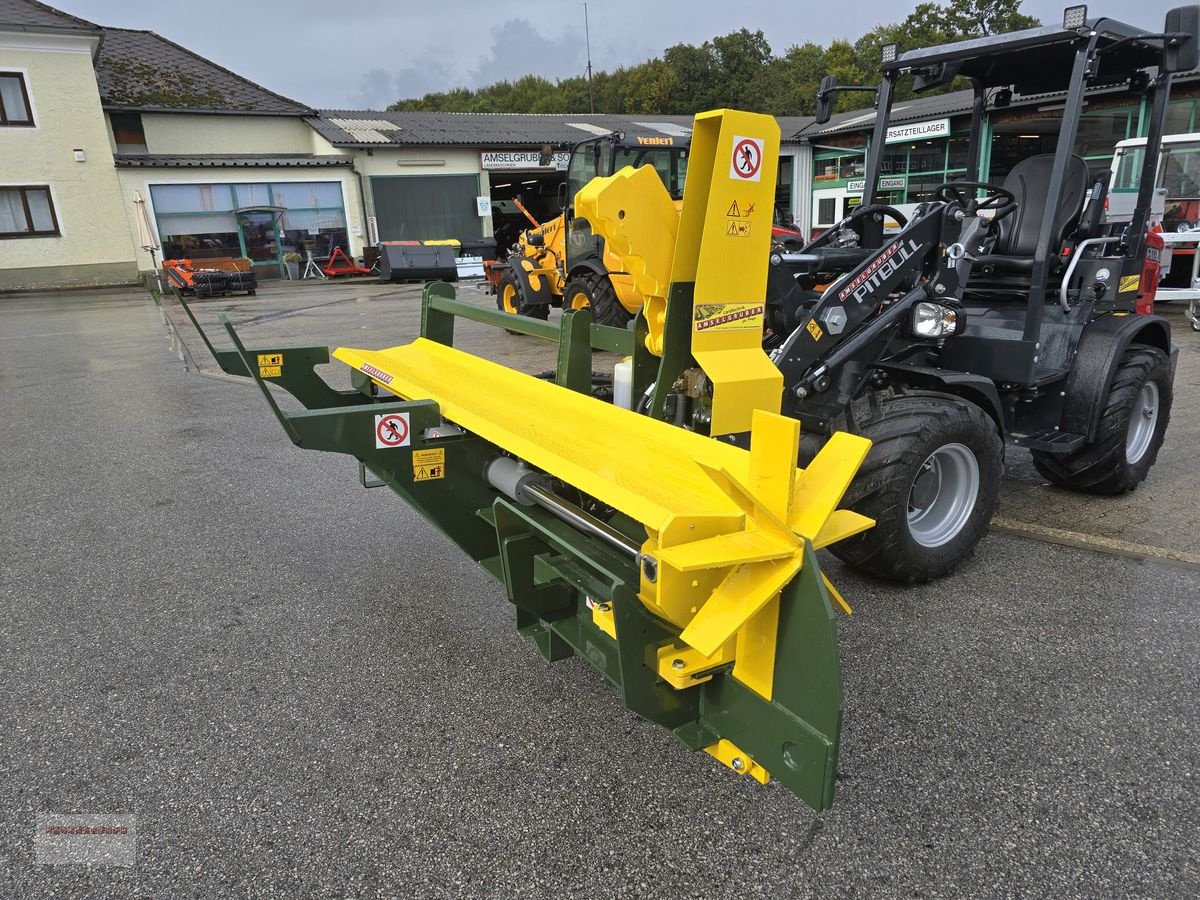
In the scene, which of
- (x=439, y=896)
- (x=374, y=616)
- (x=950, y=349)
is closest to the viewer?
(x=439, y=896)

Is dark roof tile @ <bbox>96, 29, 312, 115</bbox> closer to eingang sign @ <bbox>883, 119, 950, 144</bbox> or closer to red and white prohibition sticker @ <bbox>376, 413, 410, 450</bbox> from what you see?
eingang sign @ <bbox>883, 119, 950, 144</bbox>

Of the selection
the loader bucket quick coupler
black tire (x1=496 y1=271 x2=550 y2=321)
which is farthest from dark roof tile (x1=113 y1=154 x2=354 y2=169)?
the loader bucket quick coupler

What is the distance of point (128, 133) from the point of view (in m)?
24.0

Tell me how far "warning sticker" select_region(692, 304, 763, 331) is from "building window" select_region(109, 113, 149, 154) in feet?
87.0

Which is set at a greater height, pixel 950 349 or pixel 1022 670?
pixel 950 349

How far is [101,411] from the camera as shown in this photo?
26.1 ft

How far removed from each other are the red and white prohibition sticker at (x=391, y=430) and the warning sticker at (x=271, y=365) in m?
1.39

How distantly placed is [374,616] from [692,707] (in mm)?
1921

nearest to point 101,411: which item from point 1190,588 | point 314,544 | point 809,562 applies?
point 314,544

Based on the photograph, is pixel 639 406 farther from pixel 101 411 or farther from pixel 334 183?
pixel 334 183

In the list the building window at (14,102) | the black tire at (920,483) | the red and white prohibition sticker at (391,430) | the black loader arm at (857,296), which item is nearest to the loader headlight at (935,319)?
the black loader arm at (857,296)

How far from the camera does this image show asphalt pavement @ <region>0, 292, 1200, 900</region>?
2.20 metres

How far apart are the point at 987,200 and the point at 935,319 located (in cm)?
145

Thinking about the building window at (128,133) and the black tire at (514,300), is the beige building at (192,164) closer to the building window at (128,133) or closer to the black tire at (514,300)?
the building window at (128,133)
